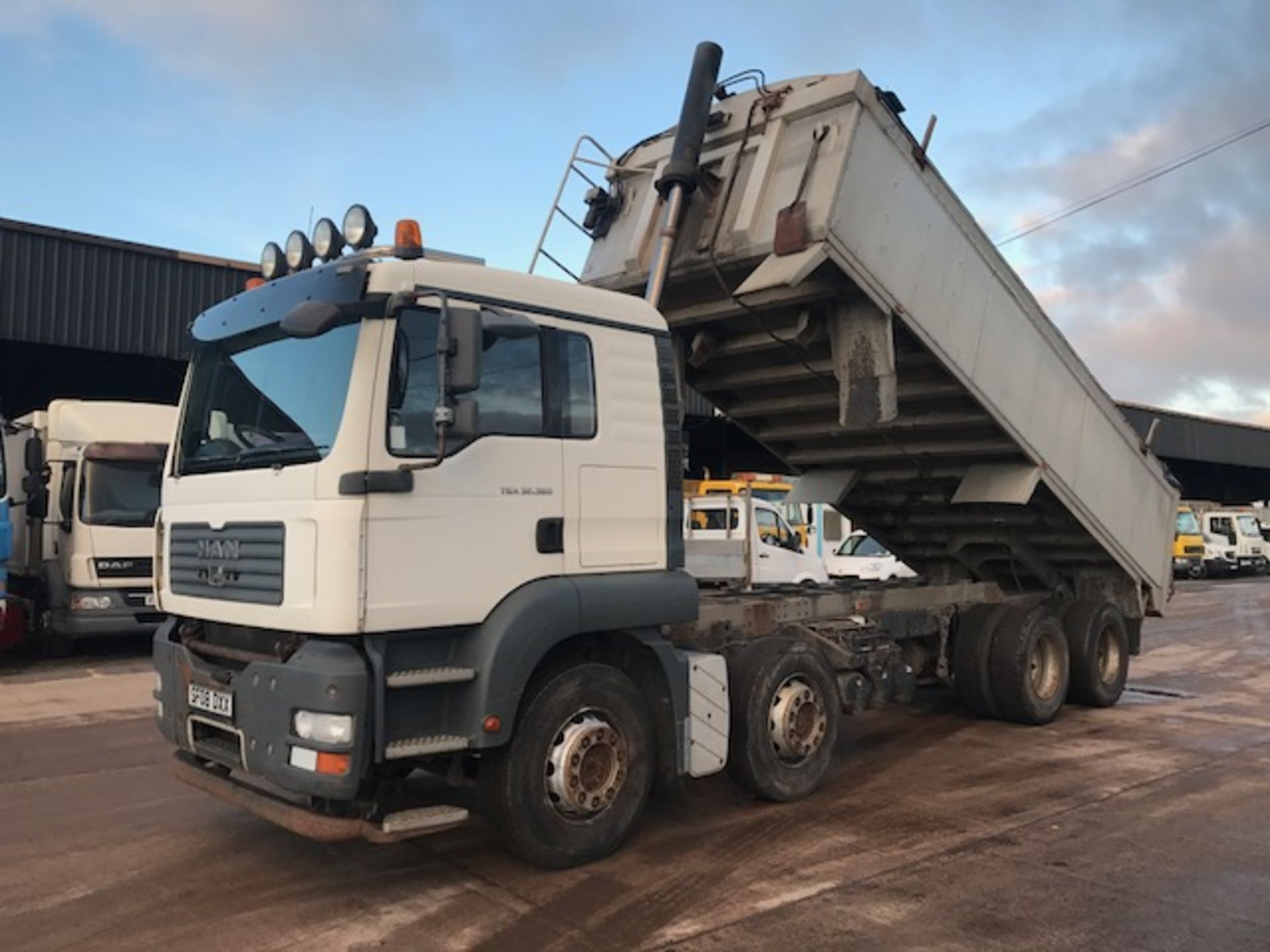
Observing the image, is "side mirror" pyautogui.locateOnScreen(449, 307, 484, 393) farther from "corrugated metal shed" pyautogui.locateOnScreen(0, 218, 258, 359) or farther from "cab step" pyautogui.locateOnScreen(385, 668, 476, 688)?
"corrugated metal shed" pyautogui.locateOnScreen(0, 218, 258, 359)

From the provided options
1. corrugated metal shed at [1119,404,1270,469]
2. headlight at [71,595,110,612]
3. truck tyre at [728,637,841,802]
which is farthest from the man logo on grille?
corrugated metal shed at [1119,404,1270,469]

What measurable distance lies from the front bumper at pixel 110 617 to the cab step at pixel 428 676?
9.26 meters

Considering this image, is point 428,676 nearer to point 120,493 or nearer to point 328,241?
point 328,241

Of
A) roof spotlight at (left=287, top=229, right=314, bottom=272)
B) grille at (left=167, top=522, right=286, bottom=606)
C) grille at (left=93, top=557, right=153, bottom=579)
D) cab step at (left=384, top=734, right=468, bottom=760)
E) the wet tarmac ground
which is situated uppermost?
roof spotlight at (left=287, top=229, right=314, bottom=272)

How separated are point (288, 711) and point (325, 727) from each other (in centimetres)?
20

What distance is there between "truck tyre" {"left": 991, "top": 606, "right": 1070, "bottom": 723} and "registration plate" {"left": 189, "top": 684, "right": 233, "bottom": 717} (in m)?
6.22

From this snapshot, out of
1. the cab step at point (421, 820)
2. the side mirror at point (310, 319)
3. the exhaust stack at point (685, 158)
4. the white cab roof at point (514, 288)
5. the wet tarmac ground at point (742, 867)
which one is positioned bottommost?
the wet tarmac ground at point (742, 867)

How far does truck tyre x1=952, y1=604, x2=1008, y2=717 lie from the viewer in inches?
340

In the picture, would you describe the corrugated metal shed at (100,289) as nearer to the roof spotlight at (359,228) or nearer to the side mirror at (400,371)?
the roof spotlight at (359,228)

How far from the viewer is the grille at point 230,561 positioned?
452 cm

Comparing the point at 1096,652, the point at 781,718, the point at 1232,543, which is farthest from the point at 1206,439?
the point at 781,718

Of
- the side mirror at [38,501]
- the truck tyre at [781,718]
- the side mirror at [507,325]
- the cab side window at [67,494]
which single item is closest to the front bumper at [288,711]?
the side mirror at [507,325]

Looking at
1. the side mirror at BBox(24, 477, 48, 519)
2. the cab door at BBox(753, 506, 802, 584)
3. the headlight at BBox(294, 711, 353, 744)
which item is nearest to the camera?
the headlight at BBox(294, 711, 353, 744)

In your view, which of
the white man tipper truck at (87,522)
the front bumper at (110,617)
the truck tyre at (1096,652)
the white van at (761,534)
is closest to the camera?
the truck tyre at (1096,652)
